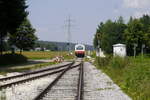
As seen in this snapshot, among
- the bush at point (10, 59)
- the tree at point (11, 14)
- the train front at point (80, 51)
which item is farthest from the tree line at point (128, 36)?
the tree at point (11, 14)

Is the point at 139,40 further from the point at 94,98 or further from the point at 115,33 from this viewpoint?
the point at 94,98

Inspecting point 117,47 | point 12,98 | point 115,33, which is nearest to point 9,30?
point 117,47

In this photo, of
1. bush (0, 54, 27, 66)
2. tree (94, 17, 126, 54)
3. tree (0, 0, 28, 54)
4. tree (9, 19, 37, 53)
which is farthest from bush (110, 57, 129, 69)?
tree (94, 17, 126, 54)

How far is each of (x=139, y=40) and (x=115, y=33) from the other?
22905 millimetres

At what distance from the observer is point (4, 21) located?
39531 mm

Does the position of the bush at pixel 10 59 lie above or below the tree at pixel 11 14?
below

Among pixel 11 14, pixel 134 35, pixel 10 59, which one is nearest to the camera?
pixel 11 14

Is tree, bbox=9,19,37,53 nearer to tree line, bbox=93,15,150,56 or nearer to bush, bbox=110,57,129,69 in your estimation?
tree line, bbox=93,15,150,56

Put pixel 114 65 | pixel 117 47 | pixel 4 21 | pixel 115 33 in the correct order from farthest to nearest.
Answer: pixel 115 33 < pixel 117 47 < pixel 4 21 < pixel 114 65

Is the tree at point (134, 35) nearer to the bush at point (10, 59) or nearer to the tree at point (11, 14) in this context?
the bush at point (10, 59)

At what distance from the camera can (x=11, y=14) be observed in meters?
40.7

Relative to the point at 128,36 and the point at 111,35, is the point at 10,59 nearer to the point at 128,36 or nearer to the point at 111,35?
the point at 128,36

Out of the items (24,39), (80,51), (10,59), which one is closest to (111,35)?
(80,51)

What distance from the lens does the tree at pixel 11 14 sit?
39031 mm
